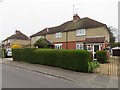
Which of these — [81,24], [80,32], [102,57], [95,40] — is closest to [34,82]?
[102,57]

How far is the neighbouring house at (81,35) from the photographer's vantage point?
30.7m

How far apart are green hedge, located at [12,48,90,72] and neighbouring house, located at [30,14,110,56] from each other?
980cm

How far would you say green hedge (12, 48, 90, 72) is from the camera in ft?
47.0

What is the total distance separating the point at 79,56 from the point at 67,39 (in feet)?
77.1

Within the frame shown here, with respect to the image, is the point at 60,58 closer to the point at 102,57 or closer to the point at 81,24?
the point at 102,57

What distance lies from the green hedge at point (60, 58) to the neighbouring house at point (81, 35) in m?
9.80

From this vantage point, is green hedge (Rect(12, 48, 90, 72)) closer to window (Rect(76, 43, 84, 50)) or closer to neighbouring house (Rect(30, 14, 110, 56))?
neighbouring house (Rect(30, 14, 110, 56))

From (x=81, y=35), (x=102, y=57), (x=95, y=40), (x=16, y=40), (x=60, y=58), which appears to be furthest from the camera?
(x=16, y=40)

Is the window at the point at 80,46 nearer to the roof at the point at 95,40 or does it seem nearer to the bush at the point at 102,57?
the roof at the point at 95,40

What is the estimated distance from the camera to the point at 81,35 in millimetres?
35219

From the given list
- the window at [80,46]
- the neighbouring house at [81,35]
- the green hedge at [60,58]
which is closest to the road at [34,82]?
the green hedge at [60,58]

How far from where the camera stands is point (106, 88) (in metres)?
9.13

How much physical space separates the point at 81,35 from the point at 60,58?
19.0 meters

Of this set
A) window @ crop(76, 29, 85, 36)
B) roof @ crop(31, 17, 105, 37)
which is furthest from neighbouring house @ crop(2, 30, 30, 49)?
window @ crop(76, 29, 85, 36)
